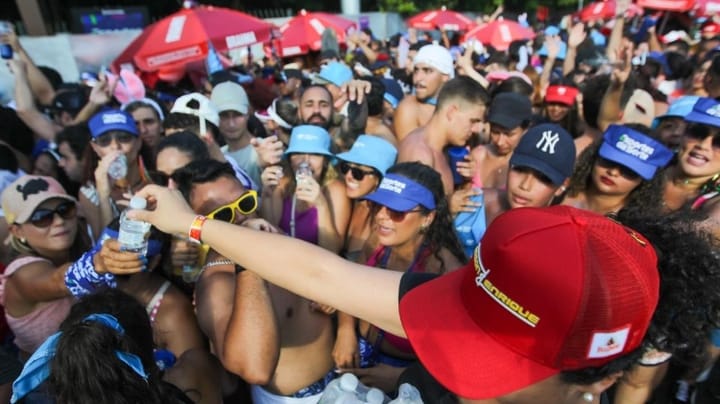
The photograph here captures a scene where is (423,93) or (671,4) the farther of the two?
(671,4)

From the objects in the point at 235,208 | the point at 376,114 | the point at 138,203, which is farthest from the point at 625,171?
the point at 138,203

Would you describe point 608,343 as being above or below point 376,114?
above

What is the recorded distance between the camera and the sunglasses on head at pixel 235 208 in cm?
187

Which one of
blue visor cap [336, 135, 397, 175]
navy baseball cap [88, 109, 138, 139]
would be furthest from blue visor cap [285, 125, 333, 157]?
navy baseball cap [88, 109, 138, 139]

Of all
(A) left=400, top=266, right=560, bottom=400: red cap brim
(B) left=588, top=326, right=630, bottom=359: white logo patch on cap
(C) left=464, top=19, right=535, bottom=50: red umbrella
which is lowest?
(C) left=464, top=19, right=535, bottom=50: red umbrella

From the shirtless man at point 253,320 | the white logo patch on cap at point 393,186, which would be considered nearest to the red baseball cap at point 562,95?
the white logo patch on cap at point 393,186

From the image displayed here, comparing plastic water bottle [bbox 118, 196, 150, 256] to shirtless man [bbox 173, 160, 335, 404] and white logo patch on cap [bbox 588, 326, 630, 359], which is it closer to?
shirtless man [bbox 173, 160, 335, 404]

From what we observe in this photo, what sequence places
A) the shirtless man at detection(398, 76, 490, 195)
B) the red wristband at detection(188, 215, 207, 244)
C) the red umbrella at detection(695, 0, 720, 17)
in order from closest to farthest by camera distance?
the red wristband at detection(188, 215, 207, 244)
the shirtless man at detection(398, 76, 490, 195)
the red umbrella at detection(695, 0, 720, 17)

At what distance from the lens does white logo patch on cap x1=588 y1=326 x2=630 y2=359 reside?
2.80 feet

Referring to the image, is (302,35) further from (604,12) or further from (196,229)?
(604,12)

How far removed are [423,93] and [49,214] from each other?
356 centimetres

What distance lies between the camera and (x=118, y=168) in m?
2.97

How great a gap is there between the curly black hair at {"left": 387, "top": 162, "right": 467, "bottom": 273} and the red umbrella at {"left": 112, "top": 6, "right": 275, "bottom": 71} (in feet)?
16.9

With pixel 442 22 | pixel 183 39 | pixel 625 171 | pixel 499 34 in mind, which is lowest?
pixel 442 22
